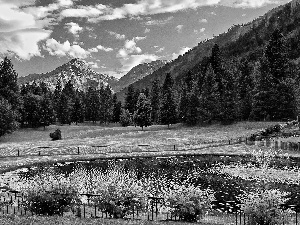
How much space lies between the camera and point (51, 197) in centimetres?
2214

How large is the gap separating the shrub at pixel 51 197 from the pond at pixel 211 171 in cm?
998

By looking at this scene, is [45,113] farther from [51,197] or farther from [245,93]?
[51,197]

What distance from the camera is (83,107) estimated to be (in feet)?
489

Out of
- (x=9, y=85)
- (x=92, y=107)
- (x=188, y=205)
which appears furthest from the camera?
(x=92, y=107)

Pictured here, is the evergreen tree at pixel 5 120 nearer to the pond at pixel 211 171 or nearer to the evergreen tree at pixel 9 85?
the evergreen tree at pixel 9 85

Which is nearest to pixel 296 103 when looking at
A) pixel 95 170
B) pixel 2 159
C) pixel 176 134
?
pixel 176 134

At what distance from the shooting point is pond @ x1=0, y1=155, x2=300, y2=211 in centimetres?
3099

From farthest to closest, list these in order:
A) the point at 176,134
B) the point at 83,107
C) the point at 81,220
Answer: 1. the point at 83,107
2. the point at 176,134
3. the point at 81,220

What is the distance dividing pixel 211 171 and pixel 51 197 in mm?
21442

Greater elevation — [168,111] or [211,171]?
[168,111]

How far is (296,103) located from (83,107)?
90931mm

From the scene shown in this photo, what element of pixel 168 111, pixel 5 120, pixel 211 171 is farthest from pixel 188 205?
pixel 168 111

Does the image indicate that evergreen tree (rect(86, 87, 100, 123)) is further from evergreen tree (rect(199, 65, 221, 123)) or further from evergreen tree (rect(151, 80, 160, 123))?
evergreen tree (rect(199, 65, 221, 123))

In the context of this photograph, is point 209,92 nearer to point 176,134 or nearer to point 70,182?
point 176,134
